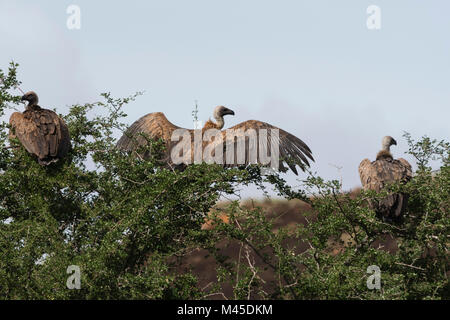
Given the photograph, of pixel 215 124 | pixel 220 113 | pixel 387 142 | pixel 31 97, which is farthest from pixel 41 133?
pixel 387 142

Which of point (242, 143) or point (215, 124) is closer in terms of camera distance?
point (242, 143)

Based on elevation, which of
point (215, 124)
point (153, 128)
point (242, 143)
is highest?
point (215, 124)

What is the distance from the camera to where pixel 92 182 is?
10.3 m

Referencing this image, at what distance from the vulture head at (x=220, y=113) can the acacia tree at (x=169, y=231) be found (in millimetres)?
3905

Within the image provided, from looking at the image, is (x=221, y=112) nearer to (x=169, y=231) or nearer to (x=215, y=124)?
(x=215, y=124)

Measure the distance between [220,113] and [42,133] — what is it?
4.68 m

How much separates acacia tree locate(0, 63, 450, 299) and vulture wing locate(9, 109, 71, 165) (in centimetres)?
15

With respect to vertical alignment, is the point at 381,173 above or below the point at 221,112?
below

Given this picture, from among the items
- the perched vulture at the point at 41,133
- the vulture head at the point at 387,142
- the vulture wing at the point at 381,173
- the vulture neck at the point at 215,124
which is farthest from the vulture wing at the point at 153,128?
the vulture head at the point at 387,142

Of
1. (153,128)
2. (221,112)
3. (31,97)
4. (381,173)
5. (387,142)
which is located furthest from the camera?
(387,142)

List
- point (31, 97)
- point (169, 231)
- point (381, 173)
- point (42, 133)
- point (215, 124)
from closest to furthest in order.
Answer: point (169, 231)
point (42, 133)
point (381, 173)
point (31, 97)
point (215, 124)

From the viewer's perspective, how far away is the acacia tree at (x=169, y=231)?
Result: 29.0ft

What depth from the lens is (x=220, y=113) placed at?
1504 cm

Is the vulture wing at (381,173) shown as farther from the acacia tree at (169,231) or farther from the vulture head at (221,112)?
the vulture head at (221,112)
